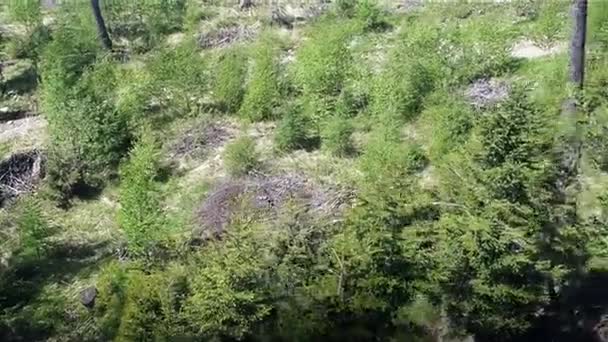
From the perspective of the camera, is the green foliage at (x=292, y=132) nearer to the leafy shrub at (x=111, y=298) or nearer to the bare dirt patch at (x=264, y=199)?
the bare dirt patch at (x=264, y=199)

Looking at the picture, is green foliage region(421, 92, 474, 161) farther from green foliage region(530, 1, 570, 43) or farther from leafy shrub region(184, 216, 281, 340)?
leafy shrub region(184, 216, 281, 340)

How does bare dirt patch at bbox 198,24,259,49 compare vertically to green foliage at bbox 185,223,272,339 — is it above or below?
below

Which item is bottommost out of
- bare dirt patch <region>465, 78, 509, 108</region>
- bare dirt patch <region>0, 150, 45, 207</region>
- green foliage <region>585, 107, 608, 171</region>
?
bare dirt patch <region>0, 150, 45, 207</region>

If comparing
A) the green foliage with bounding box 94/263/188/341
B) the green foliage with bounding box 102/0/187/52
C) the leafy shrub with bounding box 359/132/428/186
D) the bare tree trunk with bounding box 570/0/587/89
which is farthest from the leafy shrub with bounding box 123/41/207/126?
the bare tree trunk with bounding box 570/0/587/89

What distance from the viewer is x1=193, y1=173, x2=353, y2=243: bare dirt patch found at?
49.6 ft

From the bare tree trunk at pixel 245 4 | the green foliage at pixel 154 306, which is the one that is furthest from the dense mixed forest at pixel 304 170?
the bare tree trunk at pixel 245 4

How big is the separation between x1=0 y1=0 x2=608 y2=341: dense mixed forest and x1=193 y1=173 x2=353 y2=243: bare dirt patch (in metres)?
0.08

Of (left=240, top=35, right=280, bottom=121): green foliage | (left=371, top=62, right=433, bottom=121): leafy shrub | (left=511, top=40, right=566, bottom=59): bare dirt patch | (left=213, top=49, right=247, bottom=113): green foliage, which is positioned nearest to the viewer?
(left=371, top=62, right=433, bottom=121): leafy shrub

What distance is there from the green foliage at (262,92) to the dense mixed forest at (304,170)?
0.18 ft

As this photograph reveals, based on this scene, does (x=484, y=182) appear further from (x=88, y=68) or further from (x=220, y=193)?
(x=88, y=68)

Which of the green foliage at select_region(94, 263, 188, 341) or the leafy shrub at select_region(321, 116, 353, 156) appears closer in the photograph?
the green foliage at select_region(94, 263, 188, 341)

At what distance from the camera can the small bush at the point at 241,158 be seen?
18125 mm

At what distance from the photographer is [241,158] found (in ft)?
59.5

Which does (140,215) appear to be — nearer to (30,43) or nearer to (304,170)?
(304,170)
